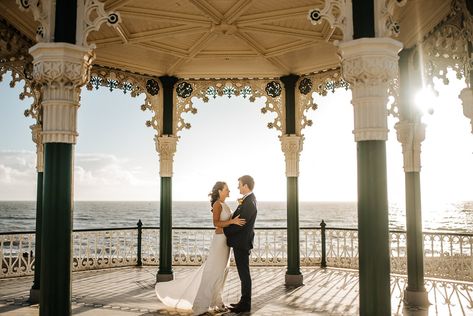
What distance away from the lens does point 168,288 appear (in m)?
6.50

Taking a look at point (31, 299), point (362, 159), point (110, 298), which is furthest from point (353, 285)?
point (31, 299)

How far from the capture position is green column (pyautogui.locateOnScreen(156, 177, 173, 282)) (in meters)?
8.93

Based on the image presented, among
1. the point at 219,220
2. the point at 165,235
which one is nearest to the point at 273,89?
the point at 165,235

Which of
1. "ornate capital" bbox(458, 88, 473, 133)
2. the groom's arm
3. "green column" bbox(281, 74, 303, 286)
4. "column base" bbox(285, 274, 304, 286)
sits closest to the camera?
"ornate capital" bbox(458, 88, 473, 133)

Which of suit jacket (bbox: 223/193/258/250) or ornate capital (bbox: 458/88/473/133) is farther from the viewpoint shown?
suit jacket (bbox: 223/193/258/250)

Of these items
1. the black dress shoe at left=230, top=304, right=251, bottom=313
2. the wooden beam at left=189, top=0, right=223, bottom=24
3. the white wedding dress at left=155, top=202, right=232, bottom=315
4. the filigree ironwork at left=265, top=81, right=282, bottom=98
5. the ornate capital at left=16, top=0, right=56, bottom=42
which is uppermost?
the wooden beam at left=189, top=0, right=223, bottom=24

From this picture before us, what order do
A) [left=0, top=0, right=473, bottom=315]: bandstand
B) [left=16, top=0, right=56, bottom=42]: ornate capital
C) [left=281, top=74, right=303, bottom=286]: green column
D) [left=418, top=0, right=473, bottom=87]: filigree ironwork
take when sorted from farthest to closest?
[left=281, top=74, right=303, bottom=286]: green column → [left=418, top=0, right=473, bottom=87]: filigree ironwork → [left=16, top=0, right=56, bottom=42]: ornate capital → [left=0, top=0, right=473, bottom=315]: bandstand

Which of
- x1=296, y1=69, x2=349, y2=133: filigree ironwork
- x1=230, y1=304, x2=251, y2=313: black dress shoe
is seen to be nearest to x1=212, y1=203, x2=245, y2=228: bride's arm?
x1=230, y1=304, x2=251, y2=313: black dress shoe

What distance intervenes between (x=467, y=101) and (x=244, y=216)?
2.98 metres

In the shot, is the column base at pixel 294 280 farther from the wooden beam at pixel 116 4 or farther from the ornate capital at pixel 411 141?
the wooden beam at pixel 116 4

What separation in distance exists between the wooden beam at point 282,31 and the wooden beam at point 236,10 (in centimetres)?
40

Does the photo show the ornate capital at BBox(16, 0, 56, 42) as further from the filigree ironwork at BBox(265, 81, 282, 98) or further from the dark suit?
the filigree ironwork at BBox(265, 81, 282, 98)

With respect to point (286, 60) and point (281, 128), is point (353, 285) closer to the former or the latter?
point (281, 128)

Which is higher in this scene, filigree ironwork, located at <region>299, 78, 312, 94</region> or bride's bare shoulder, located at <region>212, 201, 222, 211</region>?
filigree ironwork, located at <region>299, 78, 312, 94</region>
